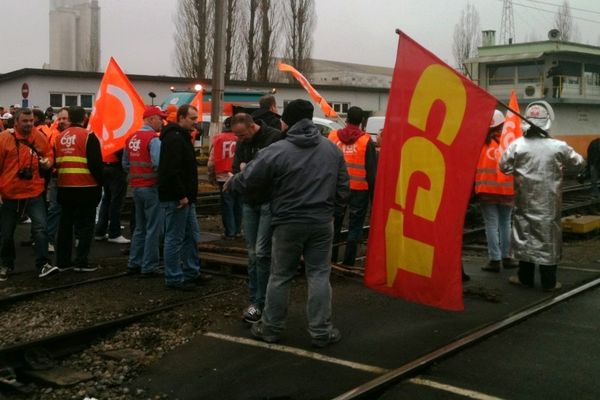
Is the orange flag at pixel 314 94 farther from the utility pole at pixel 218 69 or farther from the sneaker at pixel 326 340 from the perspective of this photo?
the sneaker at pixel 326 340

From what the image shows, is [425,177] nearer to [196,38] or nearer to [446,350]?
[446,350]

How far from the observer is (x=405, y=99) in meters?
5.78

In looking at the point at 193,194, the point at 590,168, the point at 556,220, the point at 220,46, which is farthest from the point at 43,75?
the point at 556,220

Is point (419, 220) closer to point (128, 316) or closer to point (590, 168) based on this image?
point (128, 316)

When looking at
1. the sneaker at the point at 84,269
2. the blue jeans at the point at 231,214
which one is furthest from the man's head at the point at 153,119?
the blue jeans at the point at 231,214

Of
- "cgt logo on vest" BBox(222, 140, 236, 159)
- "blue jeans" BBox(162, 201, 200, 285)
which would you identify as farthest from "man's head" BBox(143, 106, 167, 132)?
"cgt logo on vest" BBox(222, 140, 236, 159)

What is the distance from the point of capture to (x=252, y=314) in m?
6.40

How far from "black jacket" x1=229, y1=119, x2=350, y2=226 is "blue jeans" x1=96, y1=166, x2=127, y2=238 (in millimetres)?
5407

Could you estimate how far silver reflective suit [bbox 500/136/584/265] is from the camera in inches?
298

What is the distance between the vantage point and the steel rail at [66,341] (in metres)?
5.32

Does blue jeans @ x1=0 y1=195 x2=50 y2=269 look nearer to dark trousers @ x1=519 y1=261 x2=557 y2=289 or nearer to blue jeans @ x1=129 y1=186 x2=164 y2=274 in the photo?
blue jeans @ x1=129 y1=186 x2=164 y2=274

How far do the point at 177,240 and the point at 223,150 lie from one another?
127 inches

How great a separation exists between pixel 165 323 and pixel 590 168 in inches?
591

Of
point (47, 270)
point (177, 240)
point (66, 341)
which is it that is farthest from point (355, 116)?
point (66, 341)
